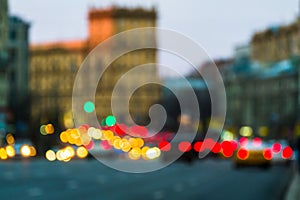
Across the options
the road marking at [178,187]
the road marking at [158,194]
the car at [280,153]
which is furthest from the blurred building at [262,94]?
the road marking at [158,194]

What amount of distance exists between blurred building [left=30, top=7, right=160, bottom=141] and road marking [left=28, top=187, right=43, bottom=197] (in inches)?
4174

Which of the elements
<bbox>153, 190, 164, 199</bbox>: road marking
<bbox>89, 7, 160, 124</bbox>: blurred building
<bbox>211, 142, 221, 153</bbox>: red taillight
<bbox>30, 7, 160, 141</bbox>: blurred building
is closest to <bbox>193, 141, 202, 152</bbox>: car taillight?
<bbox>211, 142, 221, 153</bbox>: red taillight

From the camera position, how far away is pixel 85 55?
6462 inches

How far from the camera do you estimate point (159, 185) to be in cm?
2541

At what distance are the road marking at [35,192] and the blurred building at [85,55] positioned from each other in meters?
106

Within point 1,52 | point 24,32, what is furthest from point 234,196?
point 1,52

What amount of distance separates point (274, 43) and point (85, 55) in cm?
4287

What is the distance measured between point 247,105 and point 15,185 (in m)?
169

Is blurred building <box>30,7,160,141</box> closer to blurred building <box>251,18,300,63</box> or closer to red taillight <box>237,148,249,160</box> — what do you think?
blurred building <box>251,18,300,63</box>

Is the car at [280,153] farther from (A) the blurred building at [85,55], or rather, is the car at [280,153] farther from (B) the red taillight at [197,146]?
(A) the blurred building at [85,55]

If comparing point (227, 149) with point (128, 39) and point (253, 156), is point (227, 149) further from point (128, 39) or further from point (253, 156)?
point (128, 39)

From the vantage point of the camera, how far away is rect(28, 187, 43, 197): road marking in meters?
19.1

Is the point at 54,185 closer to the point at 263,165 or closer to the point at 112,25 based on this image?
the point at 263,165

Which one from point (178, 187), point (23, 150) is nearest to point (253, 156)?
point (23, 150)
